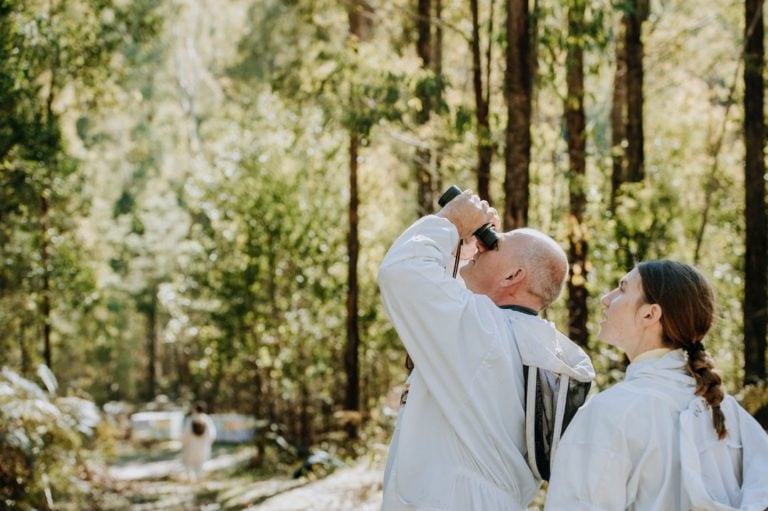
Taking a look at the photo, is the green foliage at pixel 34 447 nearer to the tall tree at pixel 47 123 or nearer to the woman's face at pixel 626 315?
the tall tree at pixel 47 123

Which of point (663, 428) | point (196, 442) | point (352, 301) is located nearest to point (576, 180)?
point (352, 301)

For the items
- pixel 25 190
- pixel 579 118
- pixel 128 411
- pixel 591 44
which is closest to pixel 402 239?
pixel 591 44

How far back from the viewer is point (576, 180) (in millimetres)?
11797

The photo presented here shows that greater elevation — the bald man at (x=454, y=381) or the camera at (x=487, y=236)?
the camera at (x=487, y=236)

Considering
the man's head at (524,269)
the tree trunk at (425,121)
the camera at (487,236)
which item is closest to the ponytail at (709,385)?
the man's head at (524,269)

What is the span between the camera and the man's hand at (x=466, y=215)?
3.34 m

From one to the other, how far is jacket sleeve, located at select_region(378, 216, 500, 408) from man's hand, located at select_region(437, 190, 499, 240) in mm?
155

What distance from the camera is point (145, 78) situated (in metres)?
52.1

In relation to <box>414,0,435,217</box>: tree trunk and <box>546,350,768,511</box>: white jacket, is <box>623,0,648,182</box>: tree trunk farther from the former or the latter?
<box>546,350,768,511</box>: white jacket

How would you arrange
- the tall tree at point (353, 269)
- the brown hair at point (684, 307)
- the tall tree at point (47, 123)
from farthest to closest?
1. the tall tree at point (353, 269)
2. the tall tree at point (47, 123)
3. the brown hair at point (684, 307)

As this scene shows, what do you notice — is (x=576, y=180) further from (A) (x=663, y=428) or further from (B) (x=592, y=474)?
(B) (x=592, y=474)

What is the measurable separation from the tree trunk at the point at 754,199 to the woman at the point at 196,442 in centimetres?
1195

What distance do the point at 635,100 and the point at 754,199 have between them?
2.88 meters

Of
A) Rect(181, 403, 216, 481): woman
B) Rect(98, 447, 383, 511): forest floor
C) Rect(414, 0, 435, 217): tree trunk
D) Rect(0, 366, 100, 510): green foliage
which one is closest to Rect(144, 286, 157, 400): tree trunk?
Rect(98, 447, 383, 511): forest floor
